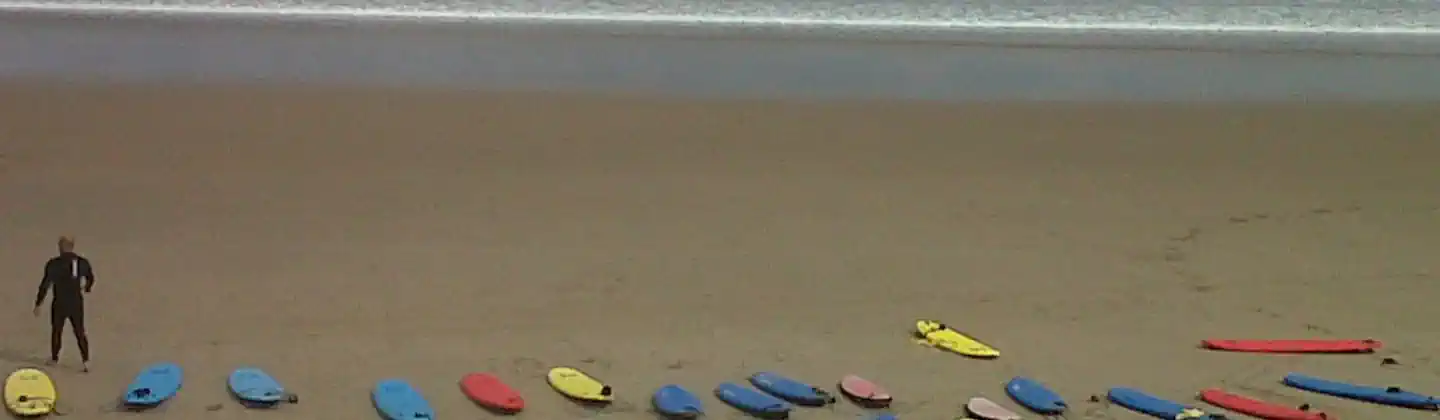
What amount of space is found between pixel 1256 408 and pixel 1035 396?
67 cm

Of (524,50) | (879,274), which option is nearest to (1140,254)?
(879,274)

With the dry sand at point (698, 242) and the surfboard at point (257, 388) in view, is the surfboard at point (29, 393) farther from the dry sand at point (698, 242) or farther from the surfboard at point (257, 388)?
the surfboard at point (257, 388)

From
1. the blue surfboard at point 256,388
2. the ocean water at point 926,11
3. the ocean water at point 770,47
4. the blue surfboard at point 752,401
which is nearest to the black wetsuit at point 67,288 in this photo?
the blue surfboard at point 256,388

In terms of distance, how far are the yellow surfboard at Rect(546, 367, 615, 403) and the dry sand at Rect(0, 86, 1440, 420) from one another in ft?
0.16

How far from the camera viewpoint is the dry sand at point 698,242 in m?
4.80

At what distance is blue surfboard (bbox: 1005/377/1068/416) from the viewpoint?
4457mm

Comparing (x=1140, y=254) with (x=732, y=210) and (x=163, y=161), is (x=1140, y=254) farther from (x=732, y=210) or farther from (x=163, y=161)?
(x=163, y=161)

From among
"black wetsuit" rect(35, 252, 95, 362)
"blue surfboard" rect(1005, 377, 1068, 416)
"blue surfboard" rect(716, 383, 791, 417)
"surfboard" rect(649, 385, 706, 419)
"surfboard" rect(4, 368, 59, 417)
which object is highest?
"black wetsuit" rect(35, 252, 95, 362)

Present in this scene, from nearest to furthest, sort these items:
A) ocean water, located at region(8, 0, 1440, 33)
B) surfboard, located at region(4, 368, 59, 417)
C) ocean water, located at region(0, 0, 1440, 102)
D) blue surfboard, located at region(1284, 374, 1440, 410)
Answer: surfboard, located at region(4, 368, 59, 417)
blue surfboard, located at region(1284, 374, 1440, 410)
ocean water, located at region(0, 0, 1440, 102)
ocean water, located at region(8, 0, 1440, 33)

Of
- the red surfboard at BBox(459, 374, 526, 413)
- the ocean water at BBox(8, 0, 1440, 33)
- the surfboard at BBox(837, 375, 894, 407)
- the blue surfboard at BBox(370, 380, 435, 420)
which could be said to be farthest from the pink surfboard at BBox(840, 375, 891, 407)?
the ocean water at BBox(8, 0, 1440, 33)

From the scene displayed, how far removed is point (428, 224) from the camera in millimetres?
6367

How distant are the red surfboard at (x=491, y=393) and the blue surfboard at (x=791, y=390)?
752mm

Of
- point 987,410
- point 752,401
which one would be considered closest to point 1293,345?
point 987,410

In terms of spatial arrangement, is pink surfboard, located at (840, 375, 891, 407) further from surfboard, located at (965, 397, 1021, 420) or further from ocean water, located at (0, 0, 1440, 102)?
ocean water, located at (0, 0, 1440, 102)
